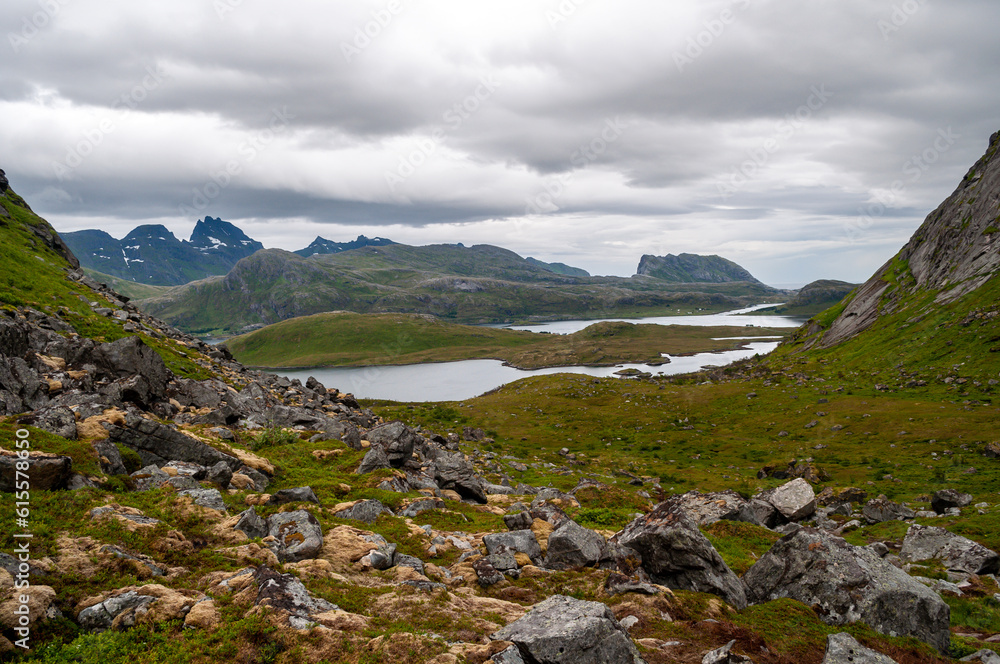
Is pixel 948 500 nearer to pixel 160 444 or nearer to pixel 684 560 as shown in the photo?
pixel 684 560

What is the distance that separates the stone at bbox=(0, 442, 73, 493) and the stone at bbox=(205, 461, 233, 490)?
20.7 ft

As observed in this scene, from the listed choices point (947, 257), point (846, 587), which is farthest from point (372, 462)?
point (947, 257)

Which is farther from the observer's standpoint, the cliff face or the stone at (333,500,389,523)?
the cliff face

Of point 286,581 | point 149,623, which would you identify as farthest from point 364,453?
point 149,623

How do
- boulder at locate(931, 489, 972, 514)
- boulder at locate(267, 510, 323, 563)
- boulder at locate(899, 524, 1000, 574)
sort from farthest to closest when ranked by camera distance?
boulder at locate(931, 489, 972, 514) → boulder at locate(899, 524, 1000, 574) → boulder at locate(267, 510, 323, 563)

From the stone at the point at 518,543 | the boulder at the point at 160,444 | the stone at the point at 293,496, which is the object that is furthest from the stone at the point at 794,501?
the boulder at the point at 160,444

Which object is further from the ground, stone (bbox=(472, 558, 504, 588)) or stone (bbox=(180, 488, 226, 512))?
stone (bbox=(180, 488, 226, 512))

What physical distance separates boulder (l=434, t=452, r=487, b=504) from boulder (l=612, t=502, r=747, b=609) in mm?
14848

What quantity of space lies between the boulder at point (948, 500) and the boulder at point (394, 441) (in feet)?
131

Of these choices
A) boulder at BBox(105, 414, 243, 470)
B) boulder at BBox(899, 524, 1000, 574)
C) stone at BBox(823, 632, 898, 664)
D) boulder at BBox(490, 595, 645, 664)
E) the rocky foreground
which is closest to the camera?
boulder at BBox(490, 595, 645, 664)

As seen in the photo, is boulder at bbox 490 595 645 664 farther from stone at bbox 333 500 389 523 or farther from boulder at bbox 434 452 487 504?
boulder at bbox 434 452 487 504

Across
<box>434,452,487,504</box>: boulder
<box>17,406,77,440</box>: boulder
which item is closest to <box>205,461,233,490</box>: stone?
<box>17,406,77,440</box>: boulder

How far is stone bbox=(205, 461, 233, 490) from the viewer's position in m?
21.5

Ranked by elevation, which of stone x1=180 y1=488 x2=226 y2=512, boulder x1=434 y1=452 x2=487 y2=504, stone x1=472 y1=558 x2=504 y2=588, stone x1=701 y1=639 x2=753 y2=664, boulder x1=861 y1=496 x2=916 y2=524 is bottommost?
boulder x1=861 y1=496 x2=916 y2=524
